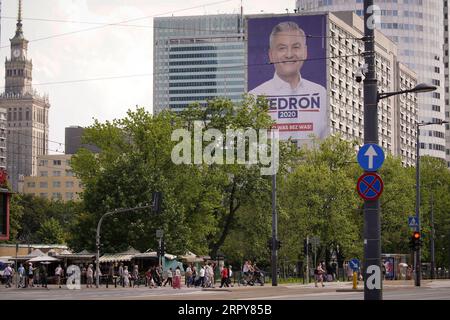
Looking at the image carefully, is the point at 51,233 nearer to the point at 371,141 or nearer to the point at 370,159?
the point at 371,141

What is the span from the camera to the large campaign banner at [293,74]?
137125 millimetres

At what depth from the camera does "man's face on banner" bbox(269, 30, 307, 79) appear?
5413 inches

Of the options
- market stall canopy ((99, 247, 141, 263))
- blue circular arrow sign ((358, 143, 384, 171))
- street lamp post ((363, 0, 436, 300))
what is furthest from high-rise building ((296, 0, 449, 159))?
blue circular arrow sign ((358, 143, 384, 171))

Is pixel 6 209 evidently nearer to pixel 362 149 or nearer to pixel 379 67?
pixel 362 149

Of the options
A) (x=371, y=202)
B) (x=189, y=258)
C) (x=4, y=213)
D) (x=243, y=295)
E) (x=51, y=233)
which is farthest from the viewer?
(x=51, y=233)

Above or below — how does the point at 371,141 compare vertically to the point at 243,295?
above

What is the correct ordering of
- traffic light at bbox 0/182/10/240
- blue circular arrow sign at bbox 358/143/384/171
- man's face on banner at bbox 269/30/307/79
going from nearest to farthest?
blue circular arrow sign at bbox 358/143/384/171, traffic light at bbox 0/182/10/240, man's face on banner at bbox 269/30/307/79

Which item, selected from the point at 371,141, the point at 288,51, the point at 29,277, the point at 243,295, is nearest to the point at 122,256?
the point at 29,277

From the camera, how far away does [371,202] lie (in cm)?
2173

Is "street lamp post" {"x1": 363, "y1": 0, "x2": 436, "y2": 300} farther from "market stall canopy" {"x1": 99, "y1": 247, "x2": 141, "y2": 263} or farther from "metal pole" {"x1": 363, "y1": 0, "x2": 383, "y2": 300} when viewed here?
"market stall canopy" {"x1": 99, "y1": 247, "x2": 141, "y2": 263}

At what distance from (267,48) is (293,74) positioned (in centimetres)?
590

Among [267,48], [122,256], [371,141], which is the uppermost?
[267,48]

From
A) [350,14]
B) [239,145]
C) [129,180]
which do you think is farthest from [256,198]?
[350,14]
